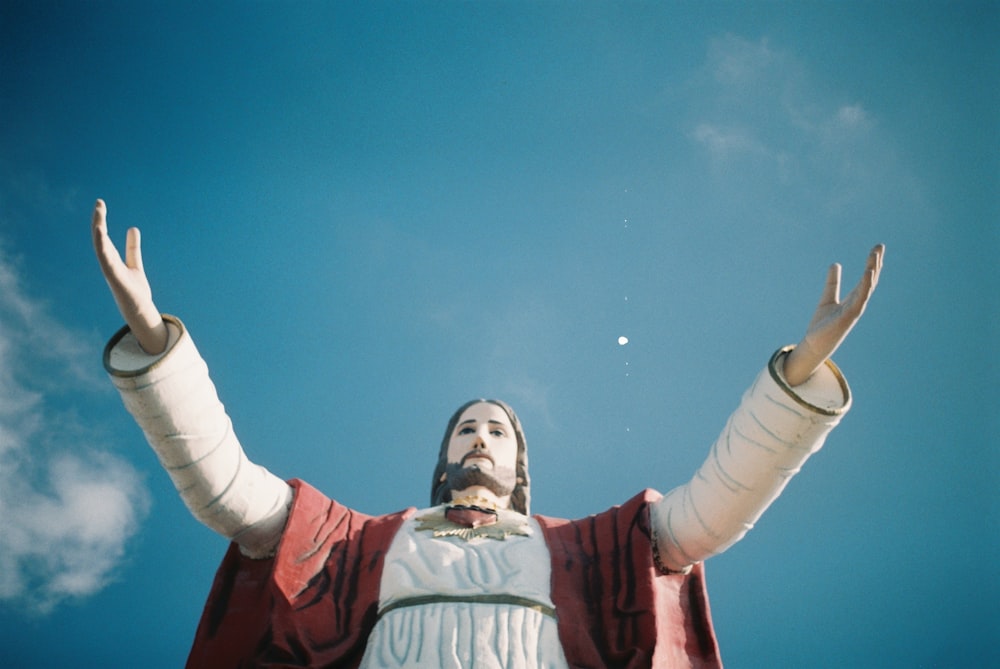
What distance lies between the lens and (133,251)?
6.63m

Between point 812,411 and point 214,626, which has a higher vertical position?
point 812,411

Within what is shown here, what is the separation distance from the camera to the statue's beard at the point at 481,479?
837cm

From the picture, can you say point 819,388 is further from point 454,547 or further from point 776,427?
point 454,547

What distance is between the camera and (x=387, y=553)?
24.4 ft

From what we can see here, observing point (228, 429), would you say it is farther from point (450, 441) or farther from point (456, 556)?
point (450, 441)

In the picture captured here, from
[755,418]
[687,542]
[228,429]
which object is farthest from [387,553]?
[755,418]

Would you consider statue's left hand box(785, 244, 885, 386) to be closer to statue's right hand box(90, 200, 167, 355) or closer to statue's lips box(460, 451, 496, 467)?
statue's lips box(460, 451, 496, 467)

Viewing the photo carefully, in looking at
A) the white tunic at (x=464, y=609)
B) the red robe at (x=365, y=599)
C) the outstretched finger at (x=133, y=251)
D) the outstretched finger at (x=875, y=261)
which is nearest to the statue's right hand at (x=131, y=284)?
the outstretched finger at (x=133, y=251)

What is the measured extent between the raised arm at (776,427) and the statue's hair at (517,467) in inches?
88.7

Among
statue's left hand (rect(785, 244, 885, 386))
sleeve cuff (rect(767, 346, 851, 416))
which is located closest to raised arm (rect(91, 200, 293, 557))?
sleeve cuff (rect(767, 346, 851, 416))

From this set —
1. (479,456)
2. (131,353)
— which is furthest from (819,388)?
(131,353)

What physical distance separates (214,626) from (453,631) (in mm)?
1776

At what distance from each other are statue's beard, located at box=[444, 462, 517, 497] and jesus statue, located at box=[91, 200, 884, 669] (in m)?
0.49

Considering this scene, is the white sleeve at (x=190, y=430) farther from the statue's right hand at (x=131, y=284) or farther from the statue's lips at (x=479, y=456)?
the statue's lips at (x=479, y=456)
